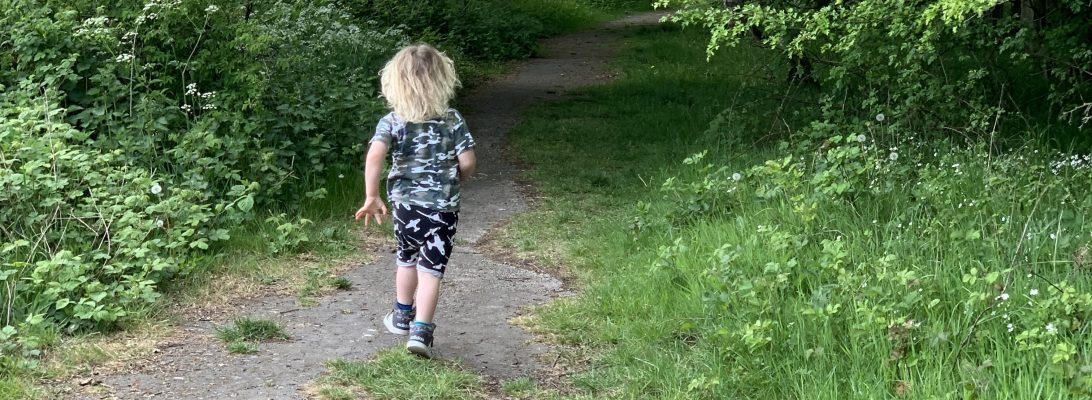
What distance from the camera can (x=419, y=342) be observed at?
486 centimetres

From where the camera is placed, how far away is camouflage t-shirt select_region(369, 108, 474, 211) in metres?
4.86

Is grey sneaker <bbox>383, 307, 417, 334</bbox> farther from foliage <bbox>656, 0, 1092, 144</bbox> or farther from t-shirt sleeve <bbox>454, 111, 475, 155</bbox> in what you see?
foliage <bbox>656, 0, 1092, 144</bbox>

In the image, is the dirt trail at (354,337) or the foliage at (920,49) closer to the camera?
the dirt trail at (354,337)

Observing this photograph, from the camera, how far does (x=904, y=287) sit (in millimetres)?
4402

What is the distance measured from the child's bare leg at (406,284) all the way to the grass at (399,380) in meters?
0.33

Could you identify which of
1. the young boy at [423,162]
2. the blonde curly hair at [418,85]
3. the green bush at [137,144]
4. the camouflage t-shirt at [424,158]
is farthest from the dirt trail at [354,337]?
the blonde curly hair at [418,85]

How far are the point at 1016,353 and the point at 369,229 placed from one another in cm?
495

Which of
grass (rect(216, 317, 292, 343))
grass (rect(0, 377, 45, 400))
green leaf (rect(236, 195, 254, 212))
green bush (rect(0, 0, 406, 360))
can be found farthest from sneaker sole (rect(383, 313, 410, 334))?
green leaf (rect(236, 195, 254, 212))

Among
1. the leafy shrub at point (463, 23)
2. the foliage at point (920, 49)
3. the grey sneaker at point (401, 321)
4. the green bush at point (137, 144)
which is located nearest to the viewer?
the grey sneaker at point (401, 321)

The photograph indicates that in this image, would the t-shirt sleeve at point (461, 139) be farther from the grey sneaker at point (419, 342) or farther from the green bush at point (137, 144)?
the green bush at point (137, 144)

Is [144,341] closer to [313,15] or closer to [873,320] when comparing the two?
[873,320]

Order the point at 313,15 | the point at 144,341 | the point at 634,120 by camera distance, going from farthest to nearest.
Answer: the point at 634,120
the point at 313,15
the point at 144,341

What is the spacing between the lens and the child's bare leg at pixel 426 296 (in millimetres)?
4910

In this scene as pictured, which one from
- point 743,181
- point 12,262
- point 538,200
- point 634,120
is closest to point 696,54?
point 634,120
